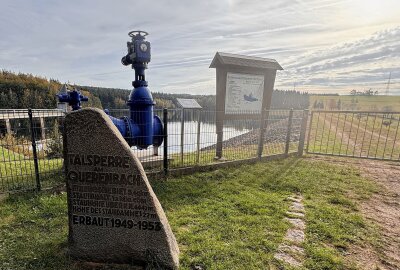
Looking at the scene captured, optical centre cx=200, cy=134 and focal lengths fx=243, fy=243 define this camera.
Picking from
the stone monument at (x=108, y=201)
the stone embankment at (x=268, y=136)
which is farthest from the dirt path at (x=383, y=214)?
the stone monument at (x=108, y=201)

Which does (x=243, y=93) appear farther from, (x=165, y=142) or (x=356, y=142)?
(x=356, y=142)

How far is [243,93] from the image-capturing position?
27.0 feet

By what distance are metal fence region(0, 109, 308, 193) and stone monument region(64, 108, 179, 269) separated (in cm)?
Result: 249

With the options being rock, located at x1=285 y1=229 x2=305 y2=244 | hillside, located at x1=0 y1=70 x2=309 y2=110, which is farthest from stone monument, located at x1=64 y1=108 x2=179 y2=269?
hillside, located at x1=0 y1=70 x2=309 y2=110

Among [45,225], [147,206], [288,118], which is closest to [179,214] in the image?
[147,206]

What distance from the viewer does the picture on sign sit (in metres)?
7.96

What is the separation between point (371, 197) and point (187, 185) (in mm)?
3979

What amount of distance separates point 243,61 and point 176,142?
3605 mm

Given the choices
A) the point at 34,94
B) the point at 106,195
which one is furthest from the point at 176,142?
the point at 34,94

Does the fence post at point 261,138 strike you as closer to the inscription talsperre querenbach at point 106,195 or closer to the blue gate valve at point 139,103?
the blue gate valve at point 139,103

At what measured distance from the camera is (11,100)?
168ft

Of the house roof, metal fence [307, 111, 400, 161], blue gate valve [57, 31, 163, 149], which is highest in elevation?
the house roof

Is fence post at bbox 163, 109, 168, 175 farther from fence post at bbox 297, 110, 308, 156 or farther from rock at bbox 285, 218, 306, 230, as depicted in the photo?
fence post at bbox 297, 110, 308, 156

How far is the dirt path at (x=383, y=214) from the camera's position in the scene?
3152 mm
